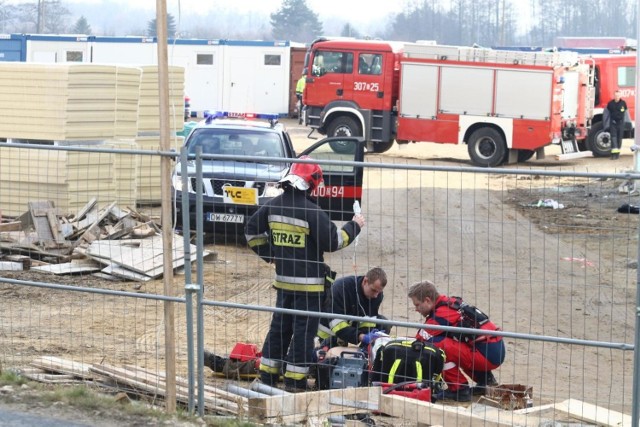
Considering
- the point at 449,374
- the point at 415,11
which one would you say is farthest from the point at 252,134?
the point at 415,11

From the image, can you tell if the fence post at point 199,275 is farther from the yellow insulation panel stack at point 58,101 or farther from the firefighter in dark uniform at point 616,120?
the firefighter in dark uniform at point 616,120

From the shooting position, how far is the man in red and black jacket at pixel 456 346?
7535mm

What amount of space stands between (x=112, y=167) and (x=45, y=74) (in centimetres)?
173

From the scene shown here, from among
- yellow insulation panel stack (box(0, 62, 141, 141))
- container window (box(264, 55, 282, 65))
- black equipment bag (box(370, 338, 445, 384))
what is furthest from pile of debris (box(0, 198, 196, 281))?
container window (box(264, 55, 282, 65))

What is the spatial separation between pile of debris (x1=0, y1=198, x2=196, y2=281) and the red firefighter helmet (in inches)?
170

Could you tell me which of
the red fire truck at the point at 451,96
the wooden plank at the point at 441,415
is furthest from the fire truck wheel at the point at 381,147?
the wooden plank at the point at 441,415

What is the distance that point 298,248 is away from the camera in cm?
724

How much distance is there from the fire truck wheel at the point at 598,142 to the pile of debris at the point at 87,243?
17.7 metres

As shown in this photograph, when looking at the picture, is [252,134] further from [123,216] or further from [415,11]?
[415,11]

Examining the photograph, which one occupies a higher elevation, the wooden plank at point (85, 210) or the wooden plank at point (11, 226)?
the wooden plank at point (85, 210)

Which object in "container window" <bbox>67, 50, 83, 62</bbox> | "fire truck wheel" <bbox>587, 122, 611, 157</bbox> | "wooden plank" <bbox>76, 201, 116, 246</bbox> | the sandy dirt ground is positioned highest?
"container window" <bbox>67, 50, 83, 62</bbox>

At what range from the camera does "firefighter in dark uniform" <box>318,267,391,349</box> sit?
7.95m

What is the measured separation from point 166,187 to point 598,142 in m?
24.2

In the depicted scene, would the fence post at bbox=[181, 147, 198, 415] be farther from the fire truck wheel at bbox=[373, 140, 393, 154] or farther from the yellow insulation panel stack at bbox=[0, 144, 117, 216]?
the fire truck wheel at bbox=[373, 140, 393, 154]
